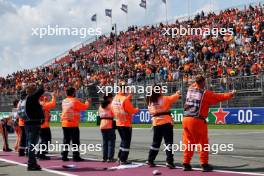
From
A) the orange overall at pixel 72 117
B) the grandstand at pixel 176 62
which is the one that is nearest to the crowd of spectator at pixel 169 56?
the grandstand at pixel 176 62

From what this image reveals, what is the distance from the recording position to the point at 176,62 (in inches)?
1406

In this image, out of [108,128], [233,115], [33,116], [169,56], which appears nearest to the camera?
[33,116]

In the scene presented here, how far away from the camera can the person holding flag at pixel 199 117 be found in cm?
1073

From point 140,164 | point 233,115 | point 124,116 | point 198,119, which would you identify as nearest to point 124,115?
point 124,116

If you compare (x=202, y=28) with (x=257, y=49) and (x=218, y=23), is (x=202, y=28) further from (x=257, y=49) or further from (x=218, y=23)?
(x=257, y=49)

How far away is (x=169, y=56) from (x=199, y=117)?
88.3 feet

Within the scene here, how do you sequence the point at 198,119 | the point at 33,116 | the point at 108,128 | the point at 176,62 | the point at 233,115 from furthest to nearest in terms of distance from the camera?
the point at 176,62 < the point at 233,115 < the point at 108,128 < the point at 33,116 < the point at 198,119

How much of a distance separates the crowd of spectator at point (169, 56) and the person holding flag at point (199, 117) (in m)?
17.2

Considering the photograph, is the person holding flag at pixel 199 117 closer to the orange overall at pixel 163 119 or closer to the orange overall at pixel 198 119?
the orange overall at pixel 198 119

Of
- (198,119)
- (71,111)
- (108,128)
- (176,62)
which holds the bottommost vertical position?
(108,128)

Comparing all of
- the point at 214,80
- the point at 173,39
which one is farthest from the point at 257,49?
the point at 173,39

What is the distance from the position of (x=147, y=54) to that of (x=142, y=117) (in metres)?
8.55

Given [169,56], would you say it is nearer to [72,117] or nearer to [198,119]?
[72,117]

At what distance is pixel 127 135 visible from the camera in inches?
496
